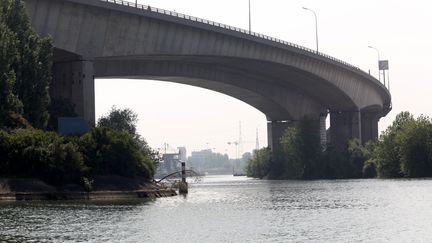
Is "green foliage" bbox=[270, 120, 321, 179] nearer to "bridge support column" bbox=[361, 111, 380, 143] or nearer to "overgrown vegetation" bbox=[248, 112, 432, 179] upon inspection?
"overgrown vegetation" bbox=[248, 112, 432, 179]

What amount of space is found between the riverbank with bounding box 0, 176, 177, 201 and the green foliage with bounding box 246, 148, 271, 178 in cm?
9920

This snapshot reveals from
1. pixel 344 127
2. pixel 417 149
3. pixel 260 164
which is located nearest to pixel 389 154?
pixel 417 149

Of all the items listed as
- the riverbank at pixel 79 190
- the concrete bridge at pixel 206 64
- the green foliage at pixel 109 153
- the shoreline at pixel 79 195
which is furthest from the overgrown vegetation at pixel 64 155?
the concrete bridge at pixel 206 64

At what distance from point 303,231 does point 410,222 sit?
6.95 meters

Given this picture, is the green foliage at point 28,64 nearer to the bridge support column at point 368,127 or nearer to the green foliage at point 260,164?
the green foliage at point 260,164

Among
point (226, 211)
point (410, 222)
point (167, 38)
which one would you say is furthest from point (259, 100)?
point (410, 222)

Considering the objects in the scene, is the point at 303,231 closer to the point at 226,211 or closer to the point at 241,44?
the point at 226,211

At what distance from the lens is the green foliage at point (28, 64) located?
→ 77.7 metres

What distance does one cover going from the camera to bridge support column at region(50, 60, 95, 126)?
89188 mm

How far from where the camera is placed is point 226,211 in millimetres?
59312

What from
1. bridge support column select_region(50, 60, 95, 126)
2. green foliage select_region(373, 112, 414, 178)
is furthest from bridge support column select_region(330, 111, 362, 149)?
bridge support column select_region(50, 60, 95, 126)

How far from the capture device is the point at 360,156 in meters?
151

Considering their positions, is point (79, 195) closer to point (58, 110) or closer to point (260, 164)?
point (58, 110)

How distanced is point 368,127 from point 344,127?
568 inches
